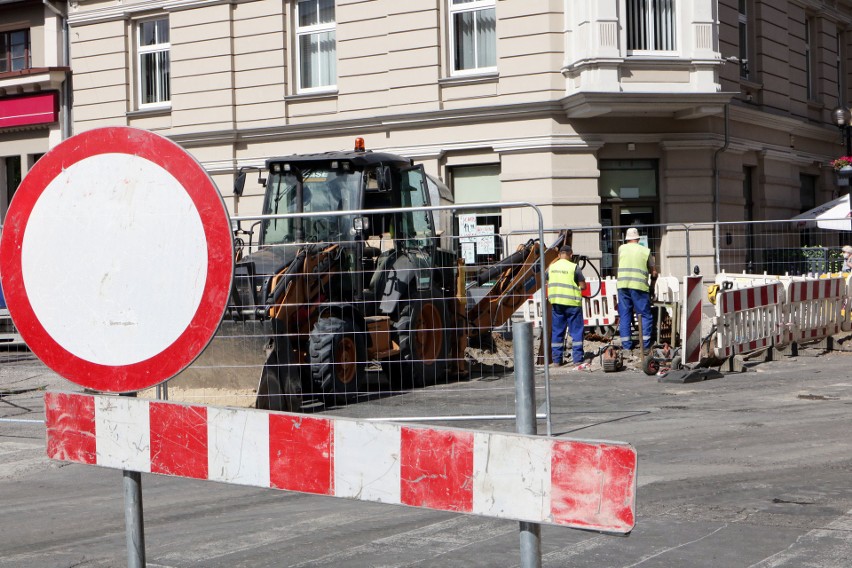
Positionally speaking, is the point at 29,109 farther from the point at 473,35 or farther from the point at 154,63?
the point at 473,35

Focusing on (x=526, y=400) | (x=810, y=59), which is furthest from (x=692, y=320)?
(x=810, y=59)

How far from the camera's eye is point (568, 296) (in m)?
16.0

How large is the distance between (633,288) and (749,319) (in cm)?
173

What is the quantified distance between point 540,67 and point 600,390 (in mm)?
10219

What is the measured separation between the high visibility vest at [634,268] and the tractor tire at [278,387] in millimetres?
7921

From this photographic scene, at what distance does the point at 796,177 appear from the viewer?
91.0 feet

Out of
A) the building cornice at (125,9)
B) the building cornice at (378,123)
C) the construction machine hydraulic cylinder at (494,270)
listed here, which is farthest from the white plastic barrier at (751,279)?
the building cornice at (125,9)

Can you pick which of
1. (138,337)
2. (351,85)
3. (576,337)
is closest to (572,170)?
(351,85)

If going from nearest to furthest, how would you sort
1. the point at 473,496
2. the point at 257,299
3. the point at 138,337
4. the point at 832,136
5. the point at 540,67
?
the point at 473,496 < the point at 138,337 < the point at 257,299 < the point at 540,67 < the point at 832,136

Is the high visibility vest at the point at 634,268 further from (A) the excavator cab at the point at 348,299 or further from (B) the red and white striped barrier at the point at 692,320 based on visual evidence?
(A) the excavator cab at the point at 348,299

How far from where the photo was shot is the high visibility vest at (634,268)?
16.5 meters

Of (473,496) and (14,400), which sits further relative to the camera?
(14,400)

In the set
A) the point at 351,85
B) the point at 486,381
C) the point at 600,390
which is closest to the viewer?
the point at 486,381

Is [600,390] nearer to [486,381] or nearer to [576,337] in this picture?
[576,337]
